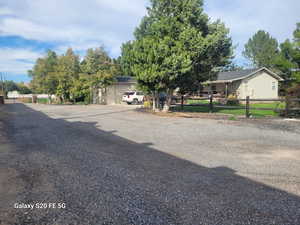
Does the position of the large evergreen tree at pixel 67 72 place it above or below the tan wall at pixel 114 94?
above

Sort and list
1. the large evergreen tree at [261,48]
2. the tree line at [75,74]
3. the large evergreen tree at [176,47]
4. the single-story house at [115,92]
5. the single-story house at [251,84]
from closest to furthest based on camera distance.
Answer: the large evergreen tree at [176,47]
the single-story house at [251,84]
the tree line at [75,74]
the single-story house at [115,92]
the large evergreen tree at [261,48]

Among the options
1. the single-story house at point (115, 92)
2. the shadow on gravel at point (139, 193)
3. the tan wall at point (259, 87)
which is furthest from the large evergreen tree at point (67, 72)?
the shadow on gravel at point (139, 193)

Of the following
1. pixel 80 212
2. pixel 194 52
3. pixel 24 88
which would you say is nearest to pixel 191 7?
pixel 194 52

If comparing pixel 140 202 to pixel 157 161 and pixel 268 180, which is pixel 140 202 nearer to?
pixel 157 161

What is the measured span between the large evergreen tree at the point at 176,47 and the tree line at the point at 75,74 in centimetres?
1397

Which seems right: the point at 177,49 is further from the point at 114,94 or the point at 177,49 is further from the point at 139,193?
the point at 114,94

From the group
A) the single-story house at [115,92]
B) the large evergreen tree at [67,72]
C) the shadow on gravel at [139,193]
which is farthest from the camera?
the large evergreen tree at [67,72]

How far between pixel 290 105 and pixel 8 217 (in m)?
11.7

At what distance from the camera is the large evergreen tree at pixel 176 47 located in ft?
37.2

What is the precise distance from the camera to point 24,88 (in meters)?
90.0

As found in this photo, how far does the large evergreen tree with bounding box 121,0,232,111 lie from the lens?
11328 mm

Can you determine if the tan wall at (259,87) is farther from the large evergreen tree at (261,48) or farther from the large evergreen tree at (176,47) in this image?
the large evergreen tree at (261,48)

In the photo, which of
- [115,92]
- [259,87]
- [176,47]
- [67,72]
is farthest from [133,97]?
[259,87]

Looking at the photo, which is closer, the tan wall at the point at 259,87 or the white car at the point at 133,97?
the white car at the point at 133,97
